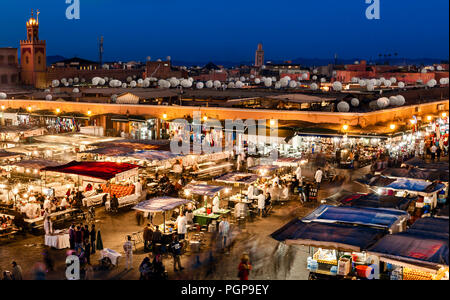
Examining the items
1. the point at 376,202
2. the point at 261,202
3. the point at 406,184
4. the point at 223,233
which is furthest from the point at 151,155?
the point at 376,202

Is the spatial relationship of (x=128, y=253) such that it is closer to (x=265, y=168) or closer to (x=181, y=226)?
(x=181, y=226)

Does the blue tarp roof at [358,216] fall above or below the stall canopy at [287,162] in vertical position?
below

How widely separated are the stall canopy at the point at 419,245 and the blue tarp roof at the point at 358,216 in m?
0.84

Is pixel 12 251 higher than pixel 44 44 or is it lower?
lower

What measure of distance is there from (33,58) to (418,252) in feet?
179

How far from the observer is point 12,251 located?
1270 cm

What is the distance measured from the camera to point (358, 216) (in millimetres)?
10883

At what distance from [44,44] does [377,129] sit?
44573 mm

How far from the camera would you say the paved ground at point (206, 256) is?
11102 millimetres

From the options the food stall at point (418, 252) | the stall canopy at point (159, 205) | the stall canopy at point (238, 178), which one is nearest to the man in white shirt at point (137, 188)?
the stall canopy at point (238, 178)

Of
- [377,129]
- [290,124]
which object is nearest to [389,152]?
[377,129]

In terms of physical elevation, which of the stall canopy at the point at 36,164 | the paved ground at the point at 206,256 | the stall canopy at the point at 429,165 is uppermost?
the stall canopy at the point at 36,164

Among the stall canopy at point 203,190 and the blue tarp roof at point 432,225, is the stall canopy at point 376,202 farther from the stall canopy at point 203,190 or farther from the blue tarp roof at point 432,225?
the stall canopy at point 203,190
